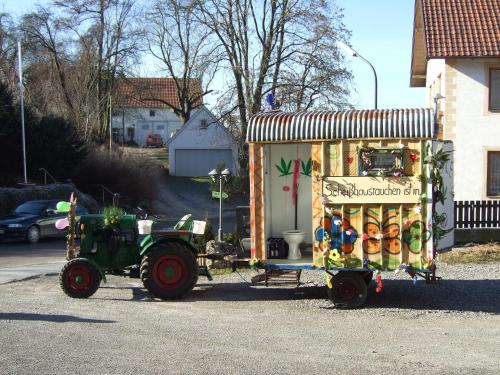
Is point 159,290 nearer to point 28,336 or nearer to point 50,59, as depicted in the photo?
point 28,336

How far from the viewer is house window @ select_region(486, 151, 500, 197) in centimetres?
2259

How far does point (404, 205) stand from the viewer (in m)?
10.4

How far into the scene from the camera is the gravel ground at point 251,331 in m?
7.59

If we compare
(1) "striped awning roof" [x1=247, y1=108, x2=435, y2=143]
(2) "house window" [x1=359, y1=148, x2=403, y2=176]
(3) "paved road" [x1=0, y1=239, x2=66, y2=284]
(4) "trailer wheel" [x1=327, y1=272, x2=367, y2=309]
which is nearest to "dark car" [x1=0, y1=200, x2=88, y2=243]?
(3) "paved road" [x1=0, y1=239, x2=66, y2=284]

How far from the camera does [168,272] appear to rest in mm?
11680

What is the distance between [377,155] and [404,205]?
2.70 feet

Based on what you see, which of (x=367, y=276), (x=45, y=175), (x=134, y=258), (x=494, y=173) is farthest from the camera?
(x=45, y=175)

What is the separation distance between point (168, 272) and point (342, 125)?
12.2 feet

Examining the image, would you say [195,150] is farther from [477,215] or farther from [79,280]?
[79,280]

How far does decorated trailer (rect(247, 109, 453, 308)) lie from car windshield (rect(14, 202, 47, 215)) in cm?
1524

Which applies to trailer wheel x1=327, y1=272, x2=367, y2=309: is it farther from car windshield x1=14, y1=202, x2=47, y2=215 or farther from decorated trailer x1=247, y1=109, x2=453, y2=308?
car windshield x1=14, y1=202, x2=47, y2=215

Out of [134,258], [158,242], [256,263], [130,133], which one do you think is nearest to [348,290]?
[256,263]

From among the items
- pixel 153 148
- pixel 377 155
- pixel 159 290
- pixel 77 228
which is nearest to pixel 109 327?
pixel 159 290

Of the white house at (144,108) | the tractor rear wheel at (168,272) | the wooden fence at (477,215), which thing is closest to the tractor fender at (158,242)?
the tractor rear wheel at (168,272)
